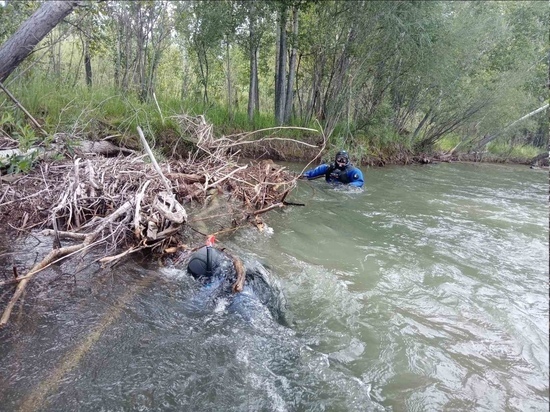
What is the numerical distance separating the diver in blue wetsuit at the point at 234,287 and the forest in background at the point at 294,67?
325cm

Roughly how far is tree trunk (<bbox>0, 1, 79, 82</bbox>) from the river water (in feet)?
6.69

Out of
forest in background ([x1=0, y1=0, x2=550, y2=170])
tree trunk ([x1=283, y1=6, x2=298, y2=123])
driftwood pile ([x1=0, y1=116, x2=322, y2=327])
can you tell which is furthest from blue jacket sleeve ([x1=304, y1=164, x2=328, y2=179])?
tree trunk ([x1=283, y1=6, x2=298, y2=123])

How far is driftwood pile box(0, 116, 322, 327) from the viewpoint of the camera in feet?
10.9

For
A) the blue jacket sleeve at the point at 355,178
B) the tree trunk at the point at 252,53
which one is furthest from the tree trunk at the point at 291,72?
the blue jacket sleeve at the point at 355,178

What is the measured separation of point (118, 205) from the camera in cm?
381

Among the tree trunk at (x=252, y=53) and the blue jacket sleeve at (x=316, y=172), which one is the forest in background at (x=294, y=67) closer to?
the tree trunk at (x=252, y=53)

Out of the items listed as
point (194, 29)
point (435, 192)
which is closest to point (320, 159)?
point (435, 192)

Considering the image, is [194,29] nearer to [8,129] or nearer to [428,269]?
[8,129]

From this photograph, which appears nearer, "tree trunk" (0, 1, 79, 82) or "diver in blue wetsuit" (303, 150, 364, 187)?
"tree trunk" (0, 1, 79, 82)

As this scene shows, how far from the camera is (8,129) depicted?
536cm

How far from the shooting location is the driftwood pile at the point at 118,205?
333cm

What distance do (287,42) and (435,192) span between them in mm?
5439

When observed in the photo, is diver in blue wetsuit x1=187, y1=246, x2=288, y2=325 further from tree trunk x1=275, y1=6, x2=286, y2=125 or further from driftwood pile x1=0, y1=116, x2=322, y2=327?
tree trunk x1=275, y1=6, x2=286, y2=125

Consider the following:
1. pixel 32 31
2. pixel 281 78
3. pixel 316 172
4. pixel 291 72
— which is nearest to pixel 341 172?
pixel 316 172
